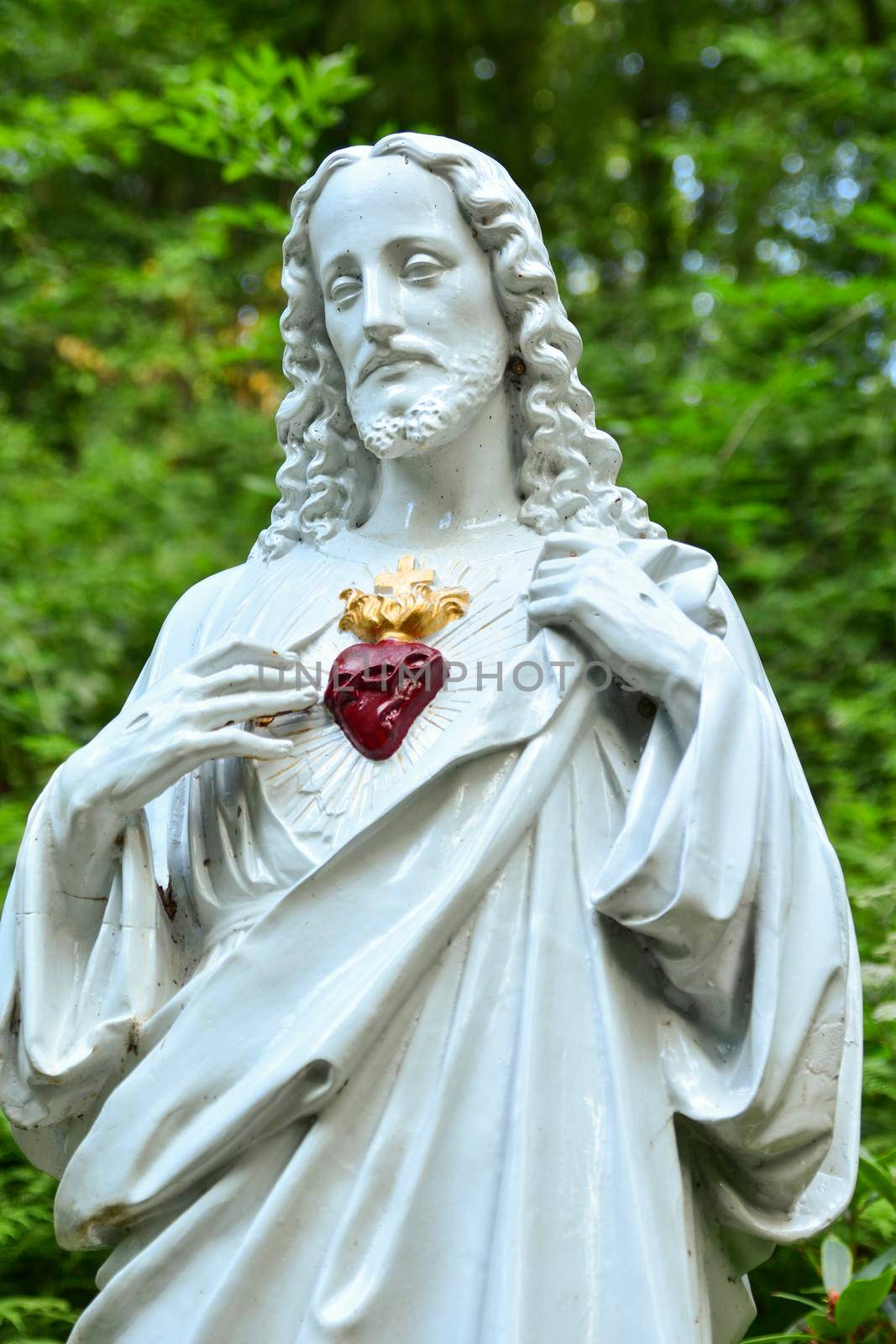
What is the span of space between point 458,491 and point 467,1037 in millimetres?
1033

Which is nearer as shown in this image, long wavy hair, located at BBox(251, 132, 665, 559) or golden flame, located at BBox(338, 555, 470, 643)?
golden flame, located at BBox(338, 555, 470, 643)

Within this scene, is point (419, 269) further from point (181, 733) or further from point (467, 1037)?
point (467, 1037)

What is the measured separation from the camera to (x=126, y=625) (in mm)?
7199

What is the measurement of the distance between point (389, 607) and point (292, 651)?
0.56ft

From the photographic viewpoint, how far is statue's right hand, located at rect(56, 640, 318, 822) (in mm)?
2816

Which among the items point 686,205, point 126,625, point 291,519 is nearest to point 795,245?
point 686,205

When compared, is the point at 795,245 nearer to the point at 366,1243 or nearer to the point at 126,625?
the point at 126,625

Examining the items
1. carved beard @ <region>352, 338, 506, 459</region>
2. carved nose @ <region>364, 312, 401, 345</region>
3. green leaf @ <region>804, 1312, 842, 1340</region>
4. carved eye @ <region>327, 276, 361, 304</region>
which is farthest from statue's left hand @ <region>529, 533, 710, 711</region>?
green leaf @ <region>804, 1312, 842, 1340</region>

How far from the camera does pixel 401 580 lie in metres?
3.12

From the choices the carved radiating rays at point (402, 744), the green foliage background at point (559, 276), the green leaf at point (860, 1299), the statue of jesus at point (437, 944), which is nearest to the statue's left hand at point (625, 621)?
the statue of jesus at point (437, 944)

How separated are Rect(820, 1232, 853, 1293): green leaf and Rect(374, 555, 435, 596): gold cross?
1602 mm

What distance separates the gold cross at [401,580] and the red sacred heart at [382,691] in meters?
0.13

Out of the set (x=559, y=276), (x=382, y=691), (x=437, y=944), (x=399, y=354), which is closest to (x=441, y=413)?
(x=399, y=354)

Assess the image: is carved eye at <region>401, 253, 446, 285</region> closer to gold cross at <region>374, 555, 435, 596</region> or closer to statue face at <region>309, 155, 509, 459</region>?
statue face at <region>309, 155, 509, 459</region>
